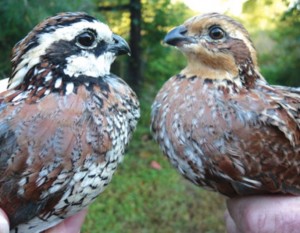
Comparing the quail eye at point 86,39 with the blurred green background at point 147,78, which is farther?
the blurred green background at point 147,78

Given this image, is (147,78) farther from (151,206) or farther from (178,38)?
(178,38)

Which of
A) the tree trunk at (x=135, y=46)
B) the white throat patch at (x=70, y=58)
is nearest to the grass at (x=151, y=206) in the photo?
the tree trunk at (x=135, y=46)

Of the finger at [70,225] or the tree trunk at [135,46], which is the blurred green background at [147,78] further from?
the finger at [70,225]

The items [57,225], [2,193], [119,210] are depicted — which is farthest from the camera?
[119,210]

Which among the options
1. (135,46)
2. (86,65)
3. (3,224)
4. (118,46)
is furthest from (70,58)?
(135,46)

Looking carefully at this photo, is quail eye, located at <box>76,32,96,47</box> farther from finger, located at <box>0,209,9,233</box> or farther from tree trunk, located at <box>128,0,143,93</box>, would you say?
tree trunk, located at <box>128,0,143,93</box>

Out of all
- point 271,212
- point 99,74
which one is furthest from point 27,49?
point 271,212

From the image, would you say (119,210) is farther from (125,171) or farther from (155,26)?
(155,26)
